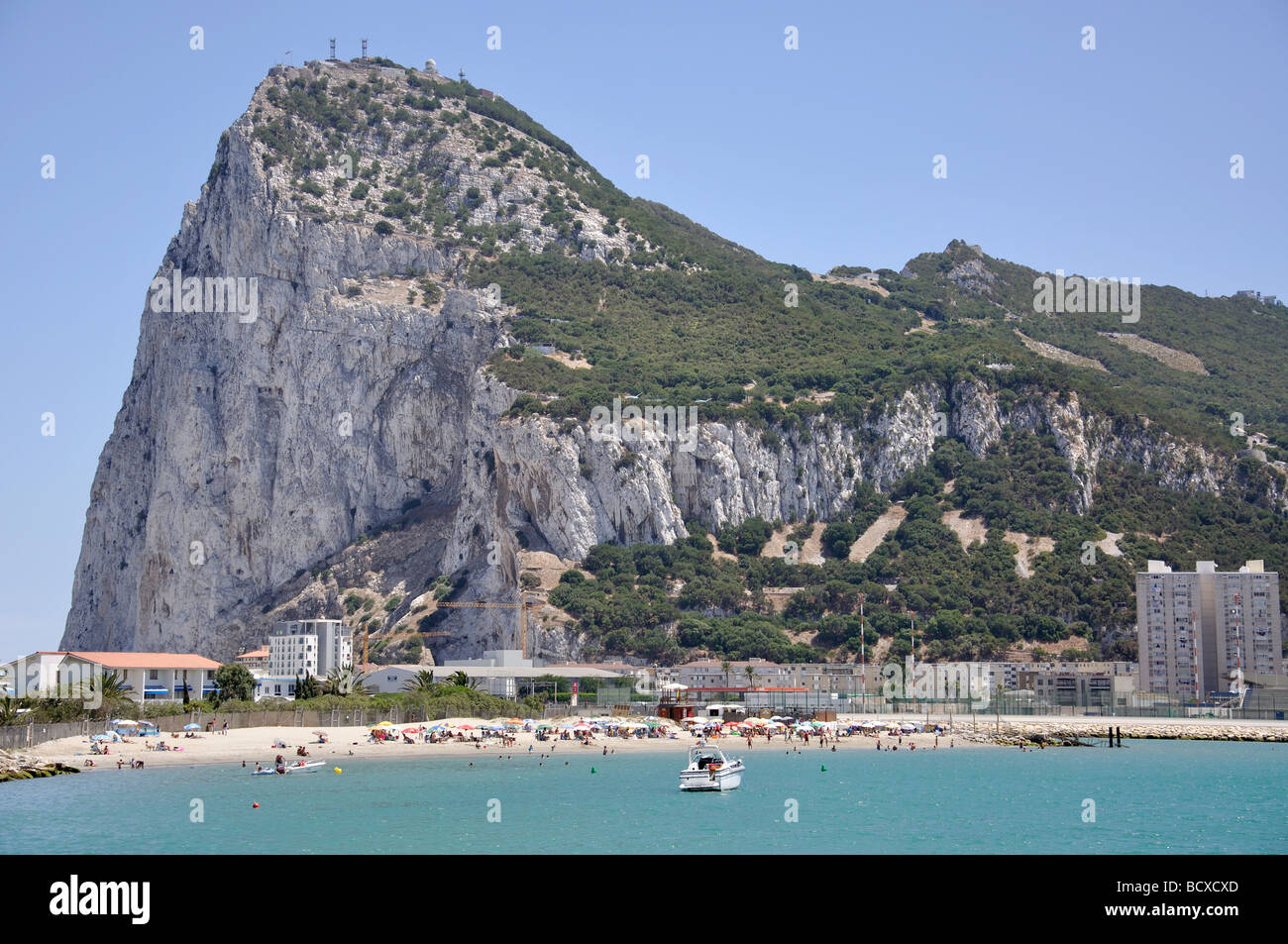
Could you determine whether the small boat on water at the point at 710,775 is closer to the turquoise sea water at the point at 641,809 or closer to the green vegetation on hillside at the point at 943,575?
the turquoise sea water at the point at 641,809

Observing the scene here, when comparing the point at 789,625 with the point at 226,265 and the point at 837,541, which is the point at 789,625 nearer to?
the point at 837,541

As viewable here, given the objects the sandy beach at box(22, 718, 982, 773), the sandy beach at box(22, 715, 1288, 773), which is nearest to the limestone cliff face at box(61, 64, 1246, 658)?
the sandy beach at box(22, 715, 1288, 773)

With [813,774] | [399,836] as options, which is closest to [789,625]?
[813,774]

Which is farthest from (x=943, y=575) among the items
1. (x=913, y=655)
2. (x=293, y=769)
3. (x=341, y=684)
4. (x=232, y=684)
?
(x=293, y=769)

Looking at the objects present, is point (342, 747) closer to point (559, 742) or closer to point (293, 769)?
point (293, 769)

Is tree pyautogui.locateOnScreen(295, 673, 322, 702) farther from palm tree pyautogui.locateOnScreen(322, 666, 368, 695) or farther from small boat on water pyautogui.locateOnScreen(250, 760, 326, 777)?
small boat on water pyautogui.locateOnScreen(250, 760, 326, 777)

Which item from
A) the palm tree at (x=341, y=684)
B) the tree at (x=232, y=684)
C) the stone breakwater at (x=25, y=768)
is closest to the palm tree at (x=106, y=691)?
the tree at (x=232, y=684)
